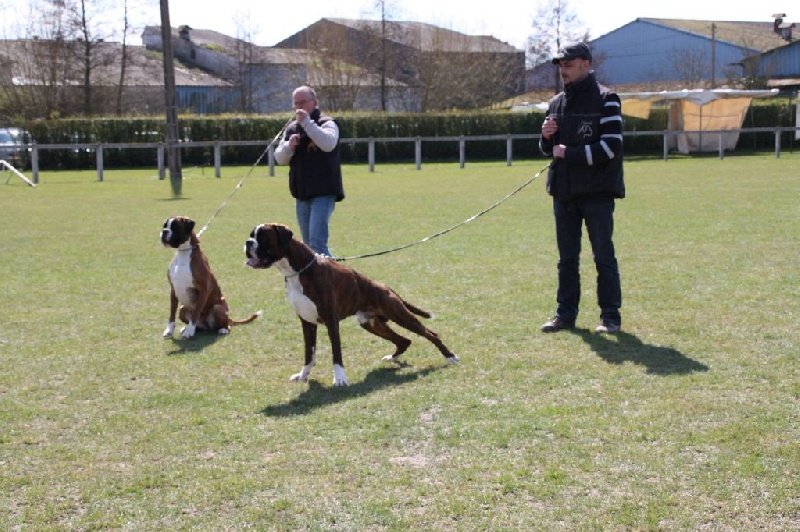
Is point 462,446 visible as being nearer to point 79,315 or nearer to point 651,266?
point 79,315

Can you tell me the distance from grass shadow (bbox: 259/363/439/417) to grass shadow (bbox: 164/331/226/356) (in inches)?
58.3

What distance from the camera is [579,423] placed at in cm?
524

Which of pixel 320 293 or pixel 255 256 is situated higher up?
pixel 255 256

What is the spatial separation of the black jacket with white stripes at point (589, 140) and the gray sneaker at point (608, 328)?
1.02m

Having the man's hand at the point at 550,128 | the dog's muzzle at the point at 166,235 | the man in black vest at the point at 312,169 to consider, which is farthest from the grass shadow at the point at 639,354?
the dog's muzzle at the point at 166,235

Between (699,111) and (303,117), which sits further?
(699,111)

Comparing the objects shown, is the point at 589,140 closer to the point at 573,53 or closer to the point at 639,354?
the point at 573,53

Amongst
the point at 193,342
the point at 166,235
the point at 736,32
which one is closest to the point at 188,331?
the point at 193,342

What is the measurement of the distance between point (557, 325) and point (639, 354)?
1026 millimetres

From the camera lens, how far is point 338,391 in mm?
6180

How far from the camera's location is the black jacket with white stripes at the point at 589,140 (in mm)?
7355

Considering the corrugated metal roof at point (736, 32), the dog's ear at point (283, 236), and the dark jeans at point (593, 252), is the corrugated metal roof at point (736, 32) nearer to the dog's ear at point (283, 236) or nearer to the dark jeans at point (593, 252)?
the dark jeans at point (593, 252)

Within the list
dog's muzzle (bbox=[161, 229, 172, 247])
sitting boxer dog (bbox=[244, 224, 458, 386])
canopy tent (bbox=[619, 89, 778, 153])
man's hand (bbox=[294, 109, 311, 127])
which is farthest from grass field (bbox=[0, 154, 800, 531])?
canopy tent (bbox=[619, 89, 778, 153])

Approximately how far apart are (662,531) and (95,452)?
292 cm
